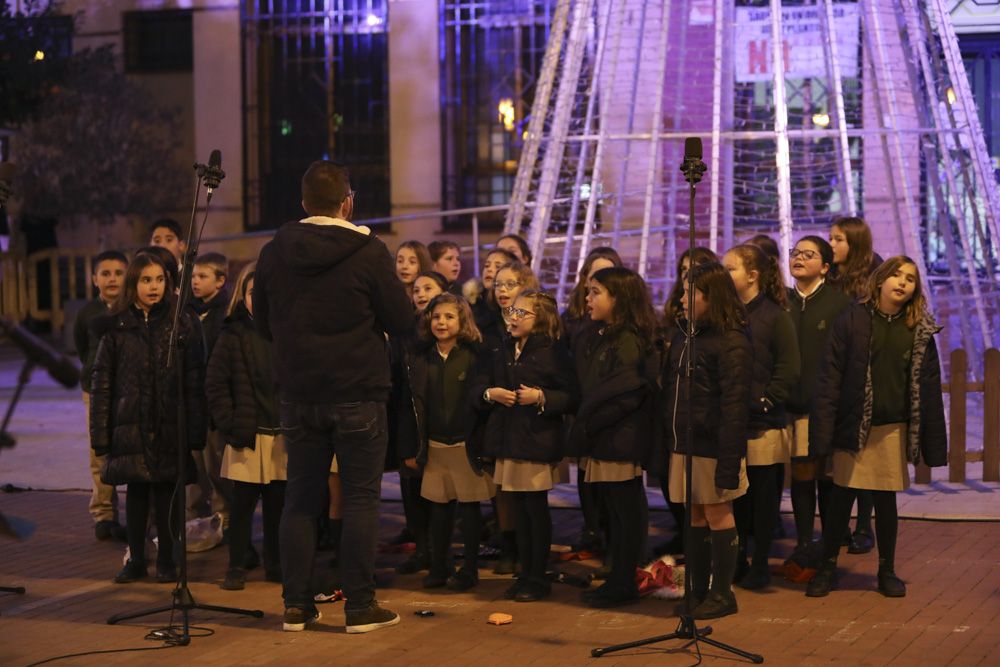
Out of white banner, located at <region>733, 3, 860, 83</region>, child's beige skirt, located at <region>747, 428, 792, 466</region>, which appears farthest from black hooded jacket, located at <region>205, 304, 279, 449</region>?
white banner, located at <region>733, 3, 860, 83</region>

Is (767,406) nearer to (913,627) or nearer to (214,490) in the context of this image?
(913,627)

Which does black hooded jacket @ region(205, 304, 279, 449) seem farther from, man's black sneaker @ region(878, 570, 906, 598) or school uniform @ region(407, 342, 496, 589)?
man's black sneaker @ region(878, 570, 906, 598)

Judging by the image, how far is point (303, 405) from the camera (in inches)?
236

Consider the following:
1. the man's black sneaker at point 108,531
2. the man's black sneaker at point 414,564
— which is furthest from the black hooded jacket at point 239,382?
the man's black sneaker at point 108,531

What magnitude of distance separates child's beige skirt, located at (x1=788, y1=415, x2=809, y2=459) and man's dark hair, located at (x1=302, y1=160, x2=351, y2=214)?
2658mm

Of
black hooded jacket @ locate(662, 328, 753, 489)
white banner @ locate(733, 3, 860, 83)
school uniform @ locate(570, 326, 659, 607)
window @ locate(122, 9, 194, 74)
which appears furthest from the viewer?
window @ locate(122, 9, 194, 74)

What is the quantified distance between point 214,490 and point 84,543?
79cm

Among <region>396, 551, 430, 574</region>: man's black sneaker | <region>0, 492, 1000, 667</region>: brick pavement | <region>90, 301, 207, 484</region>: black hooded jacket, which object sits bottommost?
<region>0, 492, 1000, 667</region>: brick pavement

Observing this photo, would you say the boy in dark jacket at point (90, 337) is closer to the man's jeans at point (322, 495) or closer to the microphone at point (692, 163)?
the man's jeans at point (322, 495)

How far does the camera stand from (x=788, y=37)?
1236 centimetres

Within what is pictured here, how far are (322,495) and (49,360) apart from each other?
1896 mm

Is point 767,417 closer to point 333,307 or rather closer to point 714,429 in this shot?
point 714,429

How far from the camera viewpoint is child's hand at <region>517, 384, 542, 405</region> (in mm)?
6539

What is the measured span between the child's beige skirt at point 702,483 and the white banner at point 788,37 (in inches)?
256
